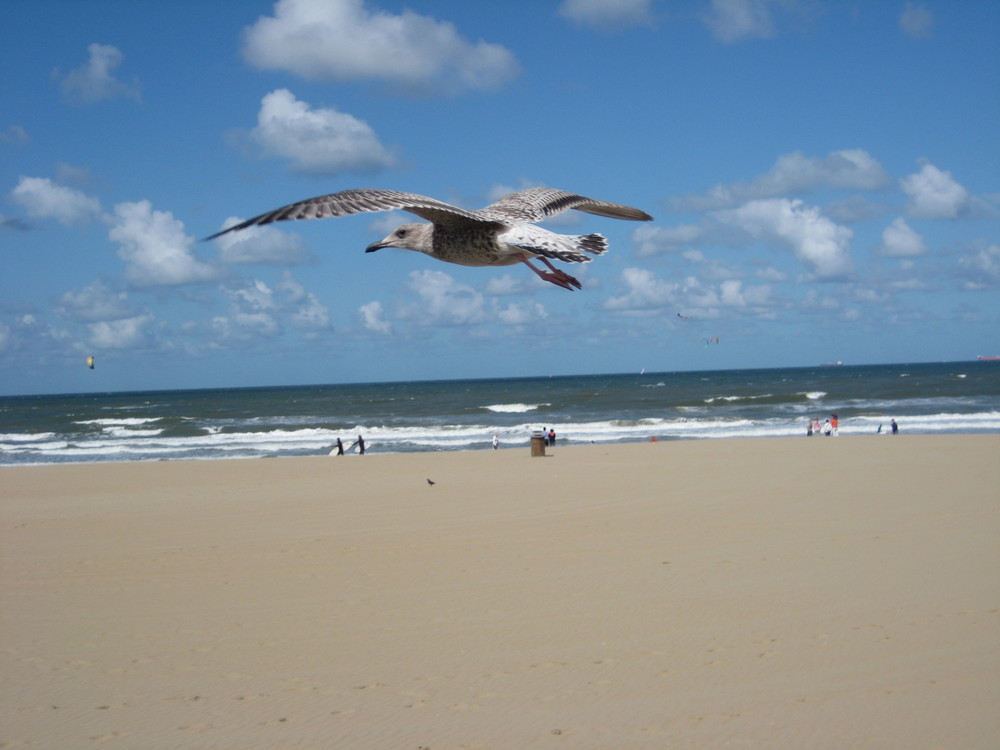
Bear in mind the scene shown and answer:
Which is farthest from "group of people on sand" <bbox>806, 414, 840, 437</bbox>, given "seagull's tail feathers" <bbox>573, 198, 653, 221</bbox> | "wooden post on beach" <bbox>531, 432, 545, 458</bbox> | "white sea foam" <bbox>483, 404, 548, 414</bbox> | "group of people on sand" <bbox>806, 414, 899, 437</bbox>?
"seagull's tail feathers" <bbox>573, 198, 653, 221</bbox>

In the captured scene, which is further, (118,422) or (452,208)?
(118,422)

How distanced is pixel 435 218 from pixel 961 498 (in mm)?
8213

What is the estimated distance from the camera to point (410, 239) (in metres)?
5.97

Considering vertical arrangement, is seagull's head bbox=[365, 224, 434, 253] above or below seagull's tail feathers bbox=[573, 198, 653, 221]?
below

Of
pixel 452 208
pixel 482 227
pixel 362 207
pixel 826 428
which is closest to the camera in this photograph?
pixel 362 207

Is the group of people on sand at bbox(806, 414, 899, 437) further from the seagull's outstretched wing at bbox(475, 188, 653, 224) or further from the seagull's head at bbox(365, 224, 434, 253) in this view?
the seagull's head at bbox(365, 224, 434, 253)

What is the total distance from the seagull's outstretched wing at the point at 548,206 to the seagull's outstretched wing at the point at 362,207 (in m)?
0.63

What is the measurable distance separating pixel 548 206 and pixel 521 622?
3047 mm

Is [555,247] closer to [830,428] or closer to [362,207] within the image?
[362,207]

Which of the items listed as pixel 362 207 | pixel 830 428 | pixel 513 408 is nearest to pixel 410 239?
pixel 362 207

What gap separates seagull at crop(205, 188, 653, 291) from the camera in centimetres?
484

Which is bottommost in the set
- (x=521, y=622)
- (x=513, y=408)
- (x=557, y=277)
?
(x=521, y=622)

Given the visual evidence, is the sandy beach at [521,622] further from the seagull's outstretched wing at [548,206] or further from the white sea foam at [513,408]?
the white sea foam at [513,408]

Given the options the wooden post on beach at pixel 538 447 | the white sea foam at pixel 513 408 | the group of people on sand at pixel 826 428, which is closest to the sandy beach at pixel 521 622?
the wooden post on beach at pixel 538 447
